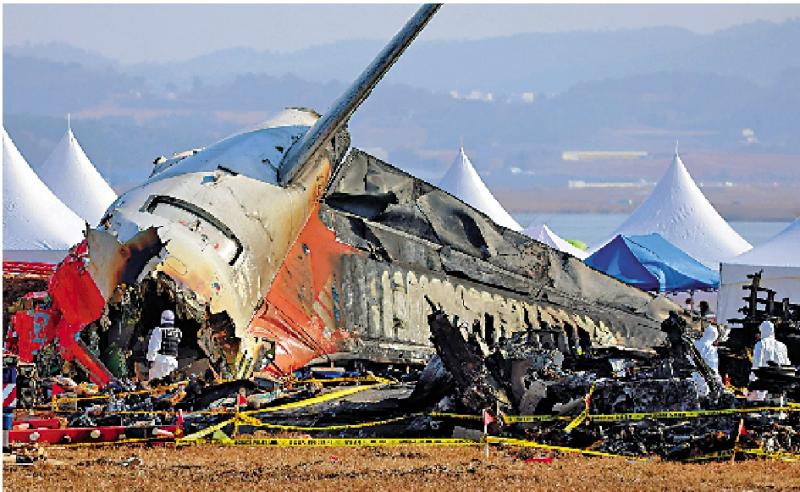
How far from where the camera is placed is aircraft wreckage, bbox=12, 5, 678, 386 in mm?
22781

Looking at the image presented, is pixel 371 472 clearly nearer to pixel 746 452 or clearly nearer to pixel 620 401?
pixel 746 452

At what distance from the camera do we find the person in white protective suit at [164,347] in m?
22.1

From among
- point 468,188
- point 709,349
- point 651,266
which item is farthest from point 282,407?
point 468,188

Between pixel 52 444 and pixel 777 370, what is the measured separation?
8878 millimetres

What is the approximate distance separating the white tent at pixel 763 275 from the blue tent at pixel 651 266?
5548mm

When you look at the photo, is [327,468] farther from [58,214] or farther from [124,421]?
[58,214]

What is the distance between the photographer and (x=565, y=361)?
23.3 metres

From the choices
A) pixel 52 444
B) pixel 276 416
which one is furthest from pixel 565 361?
pixel 52 444

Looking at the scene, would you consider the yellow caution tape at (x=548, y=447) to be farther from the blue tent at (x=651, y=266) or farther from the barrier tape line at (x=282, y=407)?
the blue tent at (x=651, y=266)

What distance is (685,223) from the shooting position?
167 ft

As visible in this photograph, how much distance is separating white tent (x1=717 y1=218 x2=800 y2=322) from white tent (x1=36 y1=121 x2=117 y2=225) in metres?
20.8

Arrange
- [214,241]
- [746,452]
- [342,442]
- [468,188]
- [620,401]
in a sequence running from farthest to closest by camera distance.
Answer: [468,188], [214,241], [620,401], [342,442], [746,452]

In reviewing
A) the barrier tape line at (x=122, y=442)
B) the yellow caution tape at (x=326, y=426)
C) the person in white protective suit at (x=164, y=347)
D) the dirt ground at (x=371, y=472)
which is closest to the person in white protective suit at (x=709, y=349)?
the yellow caution tape at (x=326, y=426)

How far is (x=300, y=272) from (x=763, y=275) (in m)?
14.7
